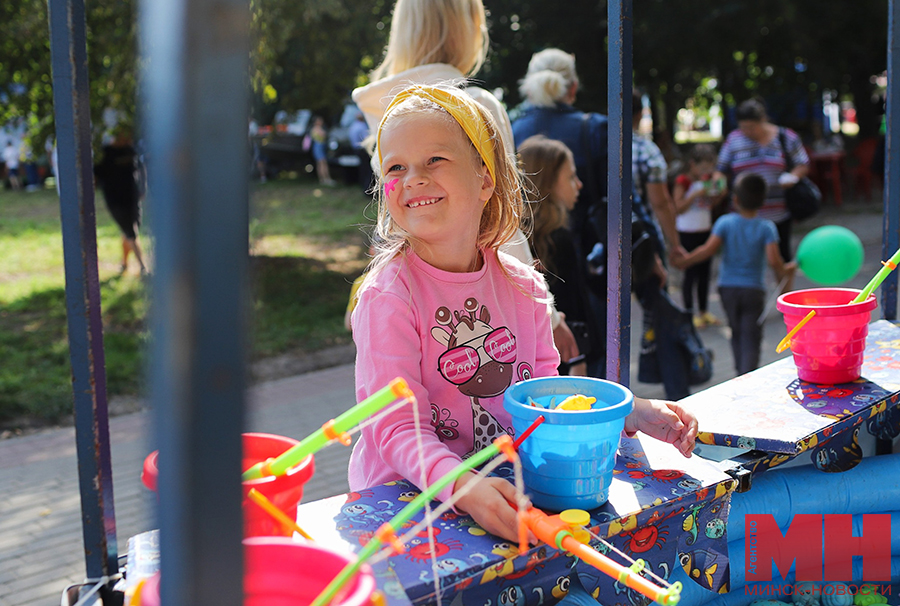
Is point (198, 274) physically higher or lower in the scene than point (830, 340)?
higher

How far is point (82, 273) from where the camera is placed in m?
1.38

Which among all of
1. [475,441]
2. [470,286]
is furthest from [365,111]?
[475,441]

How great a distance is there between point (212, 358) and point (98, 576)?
3.60 feet

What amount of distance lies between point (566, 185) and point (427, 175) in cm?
178

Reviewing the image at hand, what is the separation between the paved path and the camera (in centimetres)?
321

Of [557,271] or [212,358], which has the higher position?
[212,358]

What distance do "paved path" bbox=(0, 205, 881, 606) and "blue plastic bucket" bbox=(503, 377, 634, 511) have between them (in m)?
1.26

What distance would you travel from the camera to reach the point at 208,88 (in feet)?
1.81

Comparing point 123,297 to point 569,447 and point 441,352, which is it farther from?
point 569,447

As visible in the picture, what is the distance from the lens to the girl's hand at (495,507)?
1306mm

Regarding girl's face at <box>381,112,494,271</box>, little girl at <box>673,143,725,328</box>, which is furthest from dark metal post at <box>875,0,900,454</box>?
little girl at <box>673,143,725,328</box>

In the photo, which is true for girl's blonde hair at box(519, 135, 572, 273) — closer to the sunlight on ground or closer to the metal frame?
the metal frame

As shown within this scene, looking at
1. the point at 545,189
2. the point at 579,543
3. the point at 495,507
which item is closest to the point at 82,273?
the point at 495,507

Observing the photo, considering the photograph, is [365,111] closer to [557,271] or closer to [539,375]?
[557,271]
